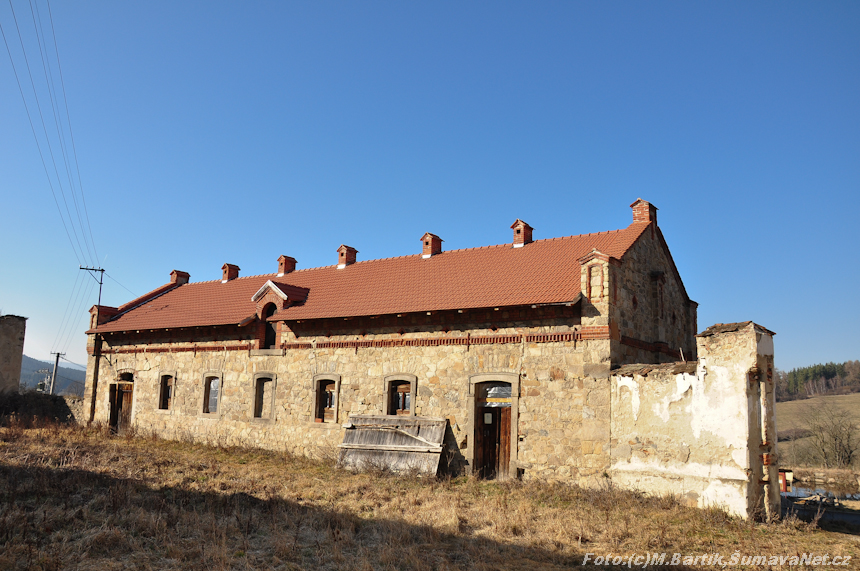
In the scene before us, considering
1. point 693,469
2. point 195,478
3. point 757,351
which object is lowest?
point 195,478

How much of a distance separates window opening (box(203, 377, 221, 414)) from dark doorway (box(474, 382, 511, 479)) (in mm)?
10108

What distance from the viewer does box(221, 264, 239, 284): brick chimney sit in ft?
81.4

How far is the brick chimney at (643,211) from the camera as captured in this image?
56.0 feet

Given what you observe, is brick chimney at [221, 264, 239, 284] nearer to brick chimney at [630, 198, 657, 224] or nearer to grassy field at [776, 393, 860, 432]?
brick chimney at [630, 198, 657, 224]

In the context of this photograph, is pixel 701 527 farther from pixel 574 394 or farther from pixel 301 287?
pixel 301 287

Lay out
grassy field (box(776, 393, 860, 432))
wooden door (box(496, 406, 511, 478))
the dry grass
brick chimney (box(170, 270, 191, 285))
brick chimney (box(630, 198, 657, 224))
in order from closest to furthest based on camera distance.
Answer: the dry grass → wooden door (box(496, 406, 511, 478)) → brick chimney (box(630, 198, 657, 224)) → brick chimney (box(170, 270, 191, 285)) → grassy field (box(776, 393, 860, 432))

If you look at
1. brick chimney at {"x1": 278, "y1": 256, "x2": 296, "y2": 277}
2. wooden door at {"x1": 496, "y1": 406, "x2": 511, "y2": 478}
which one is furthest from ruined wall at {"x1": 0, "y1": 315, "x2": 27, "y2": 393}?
wooden door at {"x1": 496, "y1": 406, "x2": 511, "y2": 478}

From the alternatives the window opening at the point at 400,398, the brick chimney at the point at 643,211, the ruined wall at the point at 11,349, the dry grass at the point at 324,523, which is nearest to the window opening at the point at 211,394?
the dry grass at the point at 324,523

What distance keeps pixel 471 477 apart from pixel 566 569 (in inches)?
250

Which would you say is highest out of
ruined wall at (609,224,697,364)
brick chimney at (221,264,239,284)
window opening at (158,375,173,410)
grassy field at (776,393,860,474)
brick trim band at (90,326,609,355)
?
brick chimney at (221,264,239,284)

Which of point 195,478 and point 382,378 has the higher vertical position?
point 382,378

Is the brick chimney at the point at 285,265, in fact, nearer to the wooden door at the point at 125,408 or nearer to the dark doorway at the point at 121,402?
the dark doorway at the point at 121,402

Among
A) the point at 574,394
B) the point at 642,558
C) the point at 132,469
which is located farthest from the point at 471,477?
the point at 132,469

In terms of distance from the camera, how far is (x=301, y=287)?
20609 millimetres
